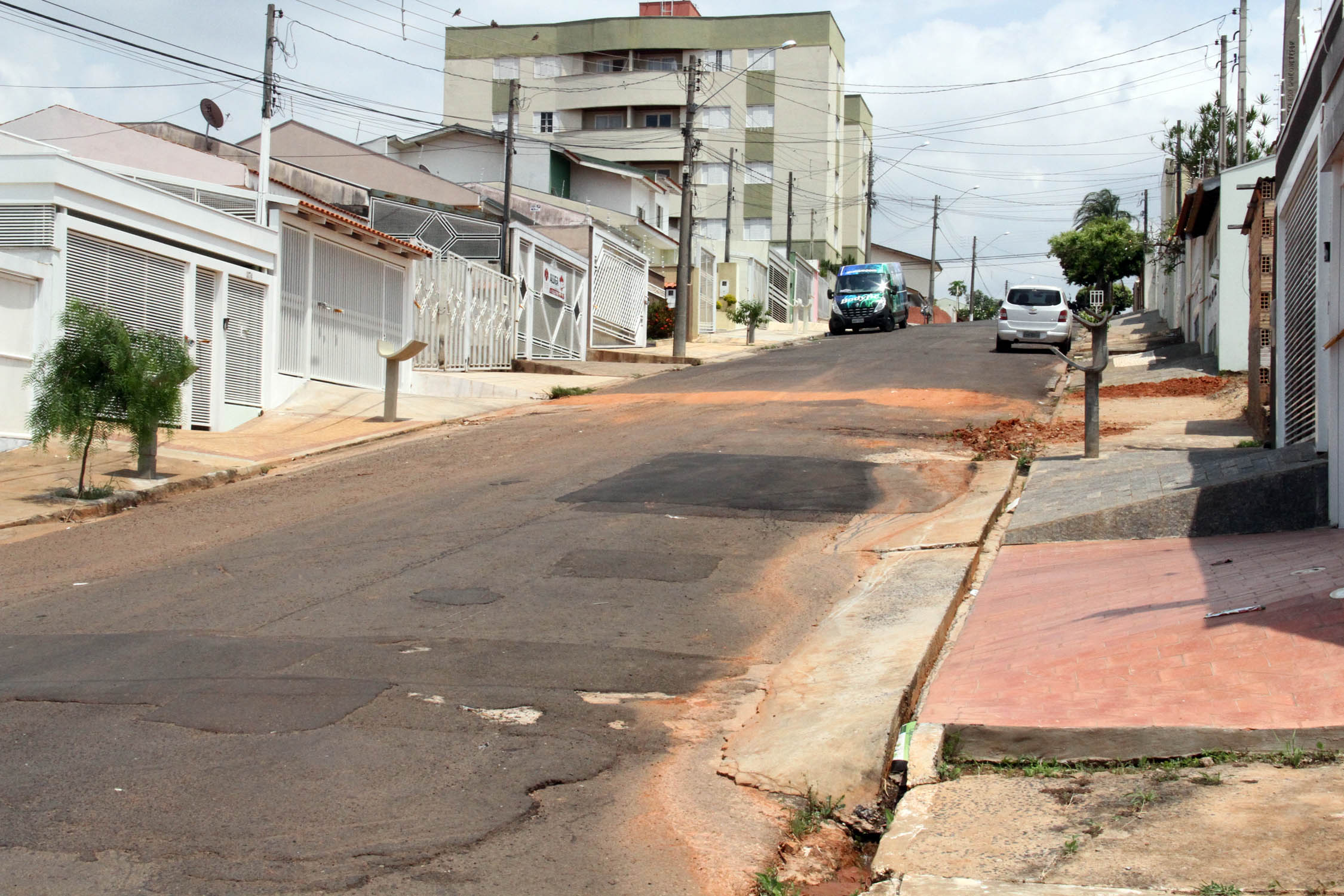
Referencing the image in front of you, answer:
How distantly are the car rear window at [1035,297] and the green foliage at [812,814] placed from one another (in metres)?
28.9

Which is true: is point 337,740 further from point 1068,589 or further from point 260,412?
point 260,412

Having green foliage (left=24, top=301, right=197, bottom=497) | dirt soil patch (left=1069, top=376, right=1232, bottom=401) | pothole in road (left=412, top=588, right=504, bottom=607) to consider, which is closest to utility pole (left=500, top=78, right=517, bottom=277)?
dirt soil patch (left=1069, top=376, right=1232, bottom=401)

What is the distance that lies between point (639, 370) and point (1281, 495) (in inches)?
857

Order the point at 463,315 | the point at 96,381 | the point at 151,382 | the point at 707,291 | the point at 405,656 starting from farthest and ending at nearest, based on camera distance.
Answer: the point at 707,291 → the point at 463,315 → the point at 151,382 → the point at 96,381 → the point at 405,656

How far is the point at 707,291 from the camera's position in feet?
158

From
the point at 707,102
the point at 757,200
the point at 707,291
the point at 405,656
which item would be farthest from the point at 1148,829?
the point at 757,200

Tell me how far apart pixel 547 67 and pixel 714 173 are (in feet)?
38.9

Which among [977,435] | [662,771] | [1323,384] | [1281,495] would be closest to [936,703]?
[662,771]

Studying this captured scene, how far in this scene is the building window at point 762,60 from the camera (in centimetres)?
7031

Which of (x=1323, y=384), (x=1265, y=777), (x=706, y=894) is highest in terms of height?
(x=1323, y=384)

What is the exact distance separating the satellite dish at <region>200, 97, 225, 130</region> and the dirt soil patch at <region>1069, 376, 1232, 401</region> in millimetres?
16230

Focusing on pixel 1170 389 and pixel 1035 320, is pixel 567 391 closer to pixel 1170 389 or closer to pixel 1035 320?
pixel 1170 389

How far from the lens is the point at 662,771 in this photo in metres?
5.70

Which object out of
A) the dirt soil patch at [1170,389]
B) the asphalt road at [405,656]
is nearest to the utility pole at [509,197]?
the dirt soil patch at [1170,389]
